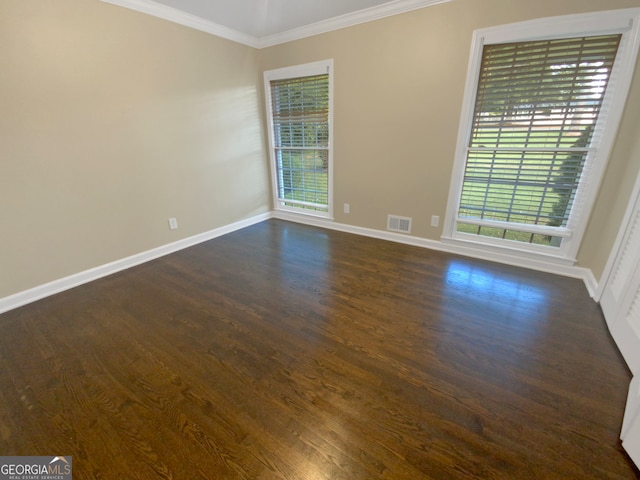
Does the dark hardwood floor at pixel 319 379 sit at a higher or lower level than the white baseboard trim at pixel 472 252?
lower

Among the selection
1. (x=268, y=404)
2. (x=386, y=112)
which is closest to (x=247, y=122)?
(x=386, y=112)

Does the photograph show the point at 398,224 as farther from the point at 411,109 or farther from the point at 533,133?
the point at 533,133

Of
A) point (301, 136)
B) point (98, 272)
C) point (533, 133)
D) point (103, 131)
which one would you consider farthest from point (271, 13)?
point (98, 272)

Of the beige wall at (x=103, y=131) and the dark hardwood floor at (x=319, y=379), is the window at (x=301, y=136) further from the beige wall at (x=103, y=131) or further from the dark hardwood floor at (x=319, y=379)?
the dark hardwood floor at (x=319, y=379)

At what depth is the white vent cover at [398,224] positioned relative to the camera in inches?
127

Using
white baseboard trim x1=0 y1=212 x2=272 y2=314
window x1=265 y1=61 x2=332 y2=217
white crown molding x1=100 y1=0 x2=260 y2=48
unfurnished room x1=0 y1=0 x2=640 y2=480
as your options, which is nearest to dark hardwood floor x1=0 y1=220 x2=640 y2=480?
unfurnished room x1=0 y1=0 x2=640 y2=480

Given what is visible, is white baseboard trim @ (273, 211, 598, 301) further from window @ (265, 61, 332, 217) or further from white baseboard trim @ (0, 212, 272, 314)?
white baseboard trim @ (0, 212, 272, 314)

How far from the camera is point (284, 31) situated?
328 centimetres

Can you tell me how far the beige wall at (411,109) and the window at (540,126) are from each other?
0.31 ft

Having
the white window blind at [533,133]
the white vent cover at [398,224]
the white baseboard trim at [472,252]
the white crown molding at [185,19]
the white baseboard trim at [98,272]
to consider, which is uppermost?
the white crown molding at [185,19]

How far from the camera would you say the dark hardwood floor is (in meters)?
1.12

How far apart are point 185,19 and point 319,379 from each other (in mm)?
3606

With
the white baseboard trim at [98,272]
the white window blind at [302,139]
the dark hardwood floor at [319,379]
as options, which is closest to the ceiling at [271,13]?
the white window blind at [302,139]

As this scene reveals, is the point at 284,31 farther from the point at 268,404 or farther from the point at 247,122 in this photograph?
the point at 268,404
